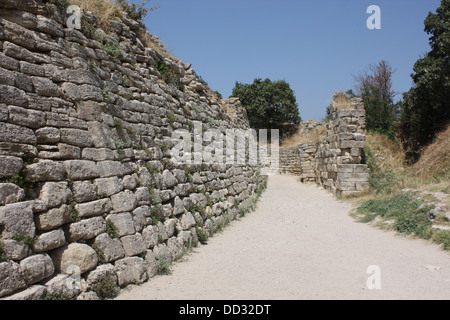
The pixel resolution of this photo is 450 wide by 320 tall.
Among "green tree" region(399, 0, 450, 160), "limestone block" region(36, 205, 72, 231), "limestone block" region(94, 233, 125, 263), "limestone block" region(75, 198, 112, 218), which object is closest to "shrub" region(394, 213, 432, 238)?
"limestone block" region(94, 233, 125, 263)

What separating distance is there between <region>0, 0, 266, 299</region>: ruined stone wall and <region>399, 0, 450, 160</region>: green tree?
13020 millimetres

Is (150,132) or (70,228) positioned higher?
(150,132)

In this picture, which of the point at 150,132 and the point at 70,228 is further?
the point at 150,132

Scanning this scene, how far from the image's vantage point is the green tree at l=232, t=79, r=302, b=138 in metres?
32.0

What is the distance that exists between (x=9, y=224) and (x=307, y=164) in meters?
17.5

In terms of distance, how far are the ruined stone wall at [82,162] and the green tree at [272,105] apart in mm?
26017

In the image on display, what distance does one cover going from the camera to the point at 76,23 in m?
4.67

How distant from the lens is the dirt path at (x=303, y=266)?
438 centimetres

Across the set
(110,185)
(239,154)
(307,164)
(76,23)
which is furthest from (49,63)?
(307,164)

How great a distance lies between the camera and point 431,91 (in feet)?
48.0

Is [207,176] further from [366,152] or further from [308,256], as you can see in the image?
[366,152]

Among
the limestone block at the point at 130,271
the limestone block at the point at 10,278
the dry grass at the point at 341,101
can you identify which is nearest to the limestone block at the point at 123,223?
the limestone block at the point at 130,271

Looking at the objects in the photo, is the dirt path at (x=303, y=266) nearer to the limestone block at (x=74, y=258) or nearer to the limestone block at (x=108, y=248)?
the limestone block at (x=108, y=248)

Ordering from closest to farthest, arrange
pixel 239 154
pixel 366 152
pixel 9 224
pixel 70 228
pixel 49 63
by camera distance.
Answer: pixel 9 224
pixel 70 228
pixel 49 63
pixel 239 154
pixel 366 152
